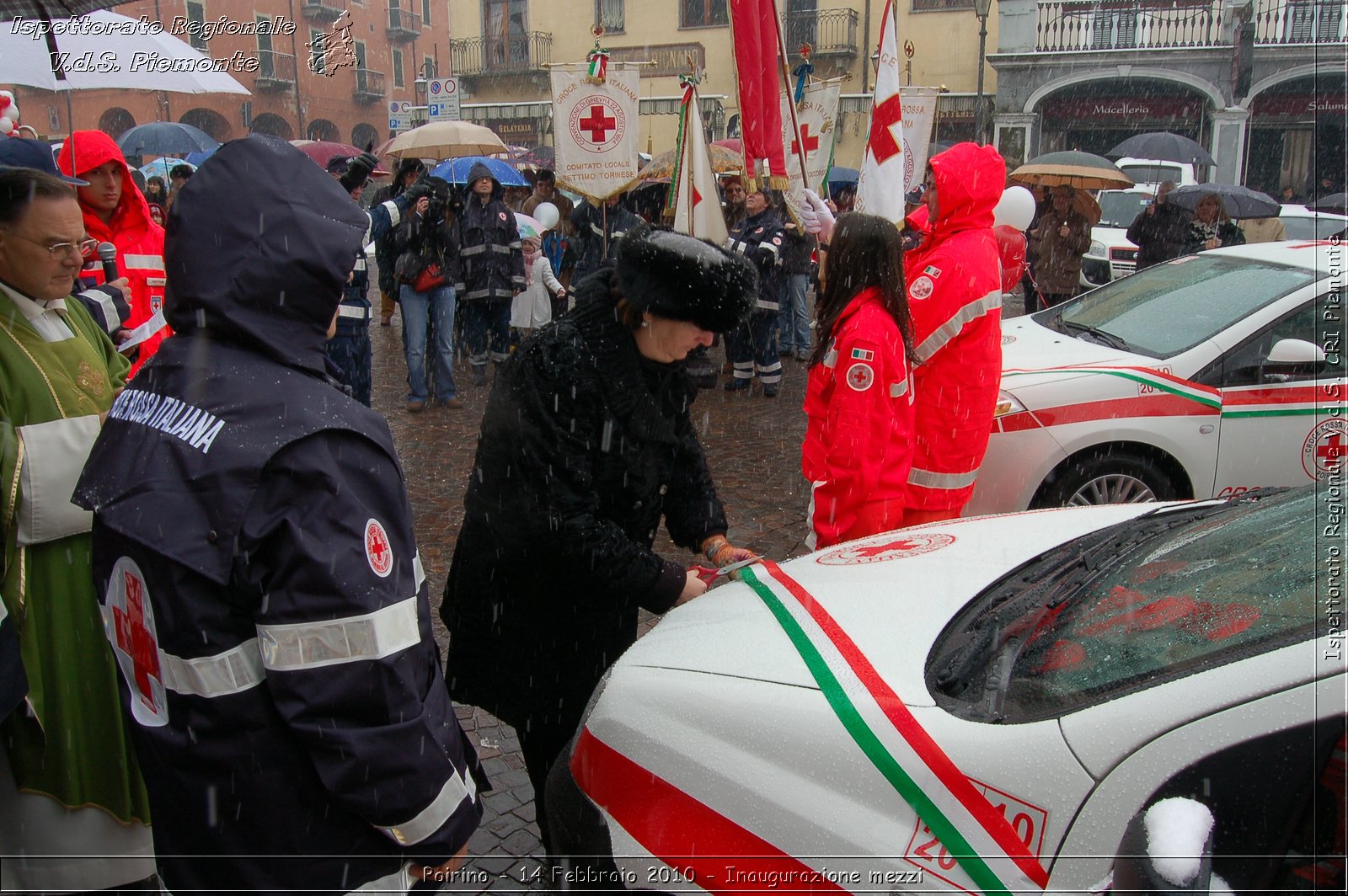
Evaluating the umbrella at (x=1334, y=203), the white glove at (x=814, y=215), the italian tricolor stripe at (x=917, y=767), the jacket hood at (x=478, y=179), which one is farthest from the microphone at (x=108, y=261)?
the umbrella at (x=1334, y=203)

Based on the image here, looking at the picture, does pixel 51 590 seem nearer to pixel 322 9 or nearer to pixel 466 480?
pixel 466 480

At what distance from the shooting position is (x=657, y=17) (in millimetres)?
32156

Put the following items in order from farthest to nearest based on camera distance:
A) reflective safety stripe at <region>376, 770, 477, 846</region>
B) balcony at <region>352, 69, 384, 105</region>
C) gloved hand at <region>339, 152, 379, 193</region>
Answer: balcony at <region>352, 69, 384, 105</region>
gloved hand at <region>339, 152, 379, 193</region>
reflective safety stripe at <region>376, 770, 477, 846</region>

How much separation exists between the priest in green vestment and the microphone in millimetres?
1595

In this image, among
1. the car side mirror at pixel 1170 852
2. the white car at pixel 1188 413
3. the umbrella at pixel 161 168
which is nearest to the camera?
the car side mirror at pixel 1170 852

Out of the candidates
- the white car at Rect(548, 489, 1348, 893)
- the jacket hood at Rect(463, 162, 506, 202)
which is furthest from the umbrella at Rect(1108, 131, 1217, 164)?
the white car at Rect(548, 489, 1348, 893)

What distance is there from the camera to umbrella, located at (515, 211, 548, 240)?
400 inches

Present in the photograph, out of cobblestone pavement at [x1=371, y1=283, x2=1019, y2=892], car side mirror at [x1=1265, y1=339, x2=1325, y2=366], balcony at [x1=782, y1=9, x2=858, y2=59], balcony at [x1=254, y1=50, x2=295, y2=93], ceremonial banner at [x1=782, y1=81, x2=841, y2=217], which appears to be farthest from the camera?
balcony at [x1=254, y1=50, x2=295, y2=93]

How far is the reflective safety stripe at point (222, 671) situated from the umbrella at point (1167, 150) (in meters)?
17.9

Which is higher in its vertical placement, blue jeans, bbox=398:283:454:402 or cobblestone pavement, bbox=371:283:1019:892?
blue jeans, bbox=398:283:454:402

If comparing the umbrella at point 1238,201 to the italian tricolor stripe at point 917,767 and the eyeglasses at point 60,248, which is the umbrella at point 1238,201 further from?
the eyeglasses at point 60,248

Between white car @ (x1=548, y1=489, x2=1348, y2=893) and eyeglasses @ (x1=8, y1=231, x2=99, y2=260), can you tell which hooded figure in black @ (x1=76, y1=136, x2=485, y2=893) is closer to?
white car @ (x1=548, y1=489, x2=1348, y2=893)

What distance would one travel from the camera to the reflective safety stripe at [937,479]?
148 inches

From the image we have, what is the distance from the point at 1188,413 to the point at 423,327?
6.19 metres
